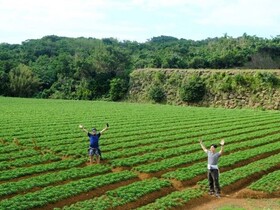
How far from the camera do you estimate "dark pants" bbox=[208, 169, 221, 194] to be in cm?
1825

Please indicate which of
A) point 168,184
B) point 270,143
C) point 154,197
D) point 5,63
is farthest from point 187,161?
point 5,63

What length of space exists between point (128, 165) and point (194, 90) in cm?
5292

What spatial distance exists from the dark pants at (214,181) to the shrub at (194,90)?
5661 cm

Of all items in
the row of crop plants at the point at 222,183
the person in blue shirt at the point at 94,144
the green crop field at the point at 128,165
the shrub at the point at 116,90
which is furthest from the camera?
the shrub at the point at 116,90

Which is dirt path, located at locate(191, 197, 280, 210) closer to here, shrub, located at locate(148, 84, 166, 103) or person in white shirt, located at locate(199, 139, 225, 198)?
person in white shirt, located at locate(199, 139, 225, 198)

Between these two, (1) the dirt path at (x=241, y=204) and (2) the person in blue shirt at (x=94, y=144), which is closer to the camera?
(1) the dirt path at (x=241, y=204)

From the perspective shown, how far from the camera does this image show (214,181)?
18469 mm

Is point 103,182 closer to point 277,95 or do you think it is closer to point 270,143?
point 270,143

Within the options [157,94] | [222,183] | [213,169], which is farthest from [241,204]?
[157,94]

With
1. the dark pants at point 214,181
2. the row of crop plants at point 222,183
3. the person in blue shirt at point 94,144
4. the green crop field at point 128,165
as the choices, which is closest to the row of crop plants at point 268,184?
the green crop field at point 128,165

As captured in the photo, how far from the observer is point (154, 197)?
18.4 metres

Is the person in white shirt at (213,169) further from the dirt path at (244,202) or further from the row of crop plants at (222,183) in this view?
the row of crop plants at (222,183)

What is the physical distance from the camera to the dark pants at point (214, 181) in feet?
59.9

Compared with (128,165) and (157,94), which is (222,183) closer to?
(128,165)
